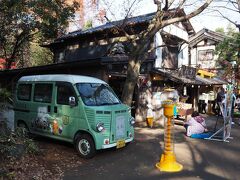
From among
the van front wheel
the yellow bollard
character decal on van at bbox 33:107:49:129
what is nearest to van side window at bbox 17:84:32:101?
character decal on van at bbox 33:107:49:129

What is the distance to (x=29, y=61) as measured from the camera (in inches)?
1211

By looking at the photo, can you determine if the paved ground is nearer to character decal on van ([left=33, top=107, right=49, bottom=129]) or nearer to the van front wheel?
the van front wheel

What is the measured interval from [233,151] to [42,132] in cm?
633

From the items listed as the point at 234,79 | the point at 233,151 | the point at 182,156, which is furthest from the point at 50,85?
the point at 234,79

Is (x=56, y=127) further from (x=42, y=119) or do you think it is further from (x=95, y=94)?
(x=95, y=94)

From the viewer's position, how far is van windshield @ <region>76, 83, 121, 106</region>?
851cm

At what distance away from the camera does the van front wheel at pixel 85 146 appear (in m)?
8.02

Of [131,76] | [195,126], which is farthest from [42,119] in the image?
[195,126]

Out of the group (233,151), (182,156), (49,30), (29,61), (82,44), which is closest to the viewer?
(182,156)

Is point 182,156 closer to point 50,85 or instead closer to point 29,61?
point 50,85

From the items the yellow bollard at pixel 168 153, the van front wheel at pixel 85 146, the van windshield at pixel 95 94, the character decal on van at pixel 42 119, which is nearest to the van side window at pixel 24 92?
the character decal on van at pixel 42 119

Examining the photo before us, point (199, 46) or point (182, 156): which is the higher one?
point (199, 46)

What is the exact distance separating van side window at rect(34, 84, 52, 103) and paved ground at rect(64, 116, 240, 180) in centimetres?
257

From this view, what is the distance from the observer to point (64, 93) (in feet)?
29.5
